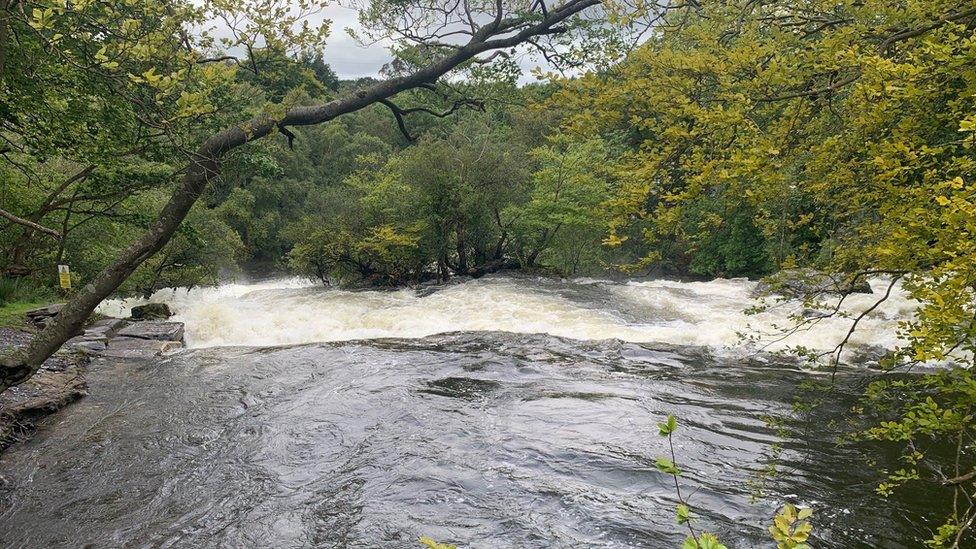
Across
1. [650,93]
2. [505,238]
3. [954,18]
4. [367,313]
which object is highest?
[954,18]

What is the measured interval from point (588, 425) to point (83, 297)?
5.64m

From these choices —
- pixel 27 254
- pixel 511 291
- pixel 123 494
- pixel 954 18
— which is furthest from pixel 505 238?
pixel 954 18

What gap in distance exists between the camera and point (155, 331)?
14289 millimetres

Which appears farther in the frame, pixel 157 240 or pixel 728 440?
pixel 728 440

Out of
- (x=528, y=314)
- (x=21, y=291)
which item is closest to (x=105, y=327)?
(x=21, y=291)

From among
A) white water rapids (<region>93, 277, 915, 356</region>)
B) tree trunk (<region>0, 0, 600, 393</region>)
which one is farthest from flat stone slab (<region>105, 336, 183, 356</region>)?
tree trunk (<region>0, 0, 600, 393</region>)

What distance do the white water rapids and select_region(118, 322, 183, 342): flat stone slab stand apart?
1.17ft

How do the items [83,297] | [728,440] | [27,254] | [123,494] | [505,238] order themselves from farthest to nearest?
[505,238], [27,254], [728,440], [123,494], [83,297]

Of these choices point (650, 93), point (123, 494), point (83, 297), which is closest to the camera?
point (650, 93)

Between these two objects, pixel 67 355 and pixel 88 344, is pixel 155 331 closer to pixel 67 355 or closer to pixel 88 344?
pixel 88 344

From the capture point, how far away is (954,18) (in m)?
3.68

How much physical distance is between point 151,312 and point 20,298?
9.55 ft

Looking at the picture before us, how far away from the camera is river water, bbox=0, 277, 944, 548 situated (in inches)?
209

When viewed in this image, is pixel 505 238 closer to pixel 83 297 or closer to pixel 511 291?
pixel 511 291
